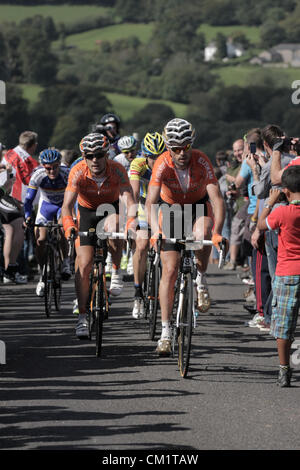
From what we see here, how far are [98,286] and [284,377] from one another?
2334 millimetres

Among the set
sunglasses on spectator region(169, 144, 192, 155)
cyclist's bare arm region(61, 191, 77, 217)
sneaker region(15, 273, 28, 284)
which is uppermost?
sunglasses on spectator region(169, 144, 192, 155)

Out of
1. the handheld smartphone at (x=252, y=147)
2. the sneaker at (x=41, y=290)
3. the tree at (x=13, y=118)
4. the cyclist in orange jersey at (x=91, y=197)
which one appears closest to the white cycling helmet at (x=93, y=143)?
the cyclist in orange jersey at (x=91, y=197)


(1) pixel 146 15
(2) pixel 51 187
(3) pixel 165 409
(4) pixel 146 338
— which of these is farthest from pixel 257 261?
(1) pixel 146 15

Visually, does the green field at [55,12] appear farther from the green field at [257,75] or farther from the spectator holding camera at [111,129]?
the spectator holding camera at [111,129]

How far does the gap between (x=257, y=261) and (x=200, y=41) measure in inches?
6404

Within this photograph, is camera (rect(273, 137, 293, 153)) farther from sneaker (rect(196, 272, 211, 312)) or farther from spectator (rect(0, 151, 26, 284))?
spectator (rect(0, 151, 26, 284))

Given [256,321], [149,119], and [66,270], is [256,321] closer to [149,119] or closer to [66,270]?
[66,270]

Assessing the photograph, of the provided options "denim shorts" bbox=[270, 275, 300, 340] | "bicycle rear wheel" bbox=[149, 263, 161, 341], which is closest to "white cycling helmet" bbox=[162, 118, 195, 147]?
"bicycle rear wheel" bbox=[149, 263, 161, 341]

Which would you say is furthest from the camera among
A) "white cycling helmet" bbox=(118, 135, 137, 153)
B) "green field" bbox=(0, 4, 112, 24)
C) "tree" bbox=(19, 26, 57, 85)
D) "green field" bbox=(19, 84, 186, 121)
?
"green field" bbox=(0, 4, 112, 24)

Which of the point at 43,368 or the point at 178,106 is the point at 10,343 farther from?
the point at 178,106

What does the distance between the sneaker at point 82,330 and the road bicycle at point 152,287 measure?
27.2 inches

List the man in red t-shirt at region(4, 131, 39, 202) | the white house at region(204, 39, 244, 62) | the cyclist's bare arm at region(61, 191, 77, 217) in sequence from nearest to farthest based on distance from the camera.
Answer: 1. the cyclist's bare arm at region(61, 191, 77, 217)
2. the man in red t-shirt at region(4, 131, 39, 202)
3. the white house at region(204, 39, 244, 62)

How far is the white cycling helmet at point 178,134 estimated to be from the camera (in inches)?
355

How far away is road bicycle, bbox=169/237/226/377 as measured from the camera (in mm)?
8234
